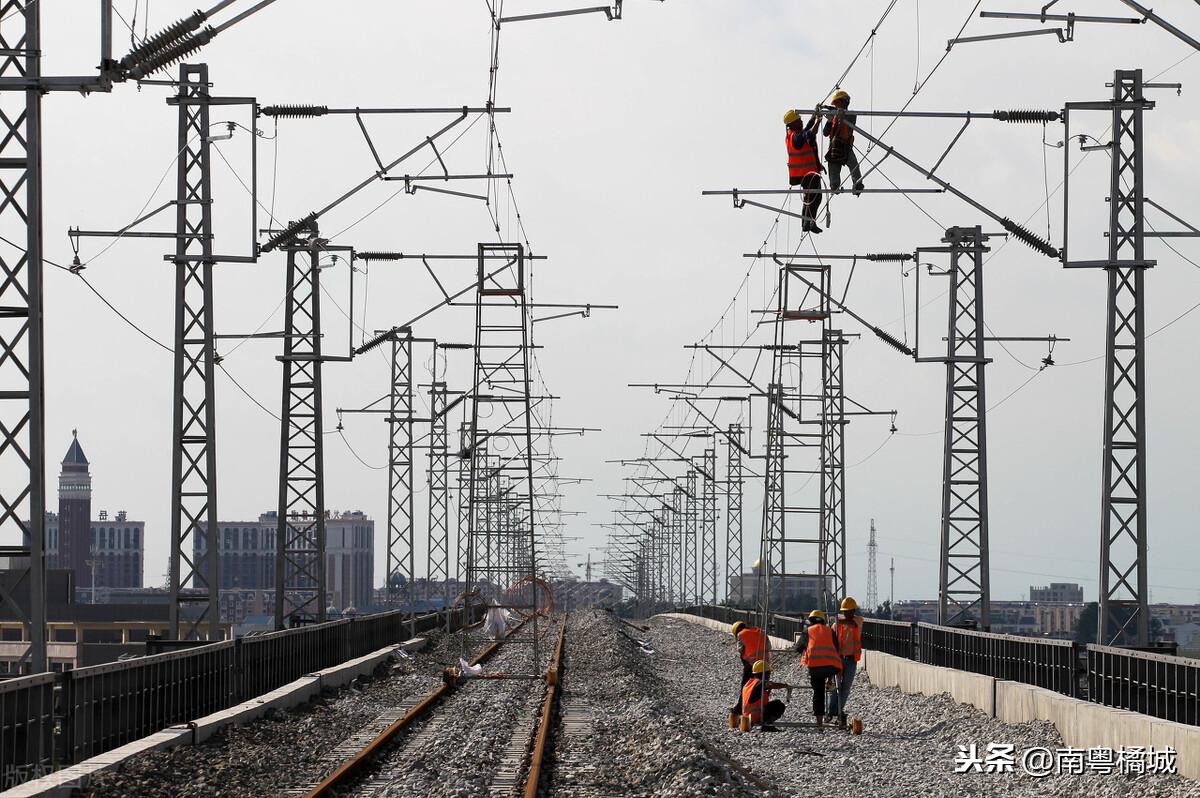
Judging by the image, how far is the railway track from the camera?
18.2m

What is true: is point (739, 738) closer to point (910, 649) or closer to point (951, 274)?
point (910, 649)

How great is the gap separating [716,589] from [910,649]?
5238 cm

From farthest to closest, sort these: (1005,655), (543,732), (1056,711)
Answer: (1005,655) → (543,732) → (1056,711)

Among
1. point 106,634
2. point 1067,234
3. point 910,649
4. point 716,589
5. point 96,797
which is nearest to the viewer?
point 96,797

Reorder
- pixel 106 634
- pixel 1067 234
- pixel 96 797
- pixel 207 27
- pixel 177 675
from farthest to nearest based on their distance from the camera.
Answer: pixel 106 634 → pixel 1067 234 → pixel 177 675 → pixel 207 27 → pixel 96 797

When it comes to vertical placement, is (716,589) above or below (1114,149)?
below

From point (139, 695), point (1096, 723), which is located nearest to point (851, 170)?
point (1096, 723)

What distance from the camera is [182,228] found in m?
29.6

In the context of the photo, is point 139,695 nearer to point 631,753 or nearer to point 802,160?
point 631,753

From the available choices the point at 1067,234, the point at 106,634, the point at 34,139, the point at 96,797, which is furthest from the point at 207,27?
the point at 106,634

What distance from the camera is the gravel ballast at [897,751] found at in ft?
60.0

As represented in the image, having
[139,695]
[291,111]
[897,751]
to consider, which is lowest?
[897,751]

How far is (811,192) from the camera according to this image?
24250mm

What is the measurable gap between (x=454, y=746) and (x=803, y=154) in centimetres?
928
